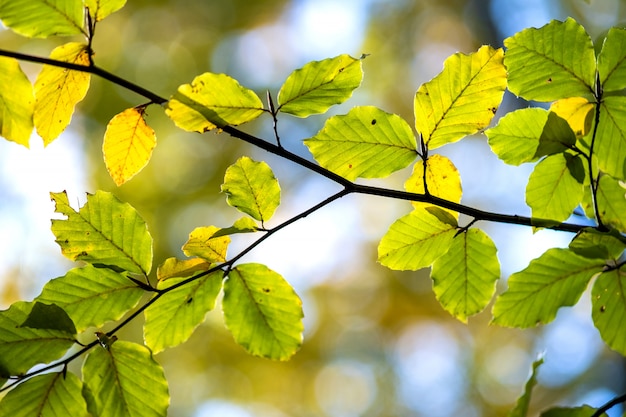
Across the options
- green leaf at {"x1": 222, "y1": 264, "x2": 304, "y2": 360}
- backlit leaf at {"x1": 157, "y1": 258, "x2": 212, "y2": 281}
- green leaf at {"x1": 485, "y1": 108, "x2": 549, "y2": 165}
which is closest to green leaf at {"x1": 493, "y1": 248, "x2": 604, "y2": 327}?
green leaf at {"x1": 485, "y1": 108, "x2": 549, "y2": 165}

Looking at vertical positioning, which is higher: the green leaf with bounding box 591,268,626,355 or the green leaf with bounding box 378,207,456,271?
the green leaf with bounding box 378,207,456,271

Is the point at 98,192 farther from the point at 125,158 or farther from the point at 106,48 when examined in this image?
the point at 106,48

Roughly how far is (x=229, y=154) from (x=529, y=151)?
497 cm

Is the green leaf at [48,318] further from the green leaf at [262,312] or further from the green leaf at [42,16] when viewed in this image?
the green leaf at [42,16]

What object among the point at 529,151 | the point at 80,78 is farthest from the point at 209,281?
the point at 529,151

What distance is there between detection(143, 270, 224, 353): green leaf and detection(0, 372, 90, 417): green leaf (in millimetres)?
97

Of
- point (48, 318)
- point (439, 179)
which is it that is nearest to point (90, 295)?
point (48, 318)

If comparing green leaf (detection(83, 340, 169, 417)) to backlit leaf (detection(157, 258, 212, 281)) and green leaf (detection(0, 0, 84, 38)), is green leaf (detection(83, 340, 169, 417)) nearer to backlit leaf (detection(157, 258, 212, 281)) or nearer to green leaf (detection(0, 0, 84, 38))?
backlit leaf (detection(157, 258, 212, 281))

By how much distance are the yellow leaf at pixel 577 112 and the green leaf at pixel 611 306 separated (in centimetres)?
18

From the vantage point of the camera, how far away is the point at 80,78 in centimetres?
63

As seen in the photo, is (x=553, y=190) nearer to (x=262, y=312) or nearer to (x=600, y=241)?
(x=600, y=241)

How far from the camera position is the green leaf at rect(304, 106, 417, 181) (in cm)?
66

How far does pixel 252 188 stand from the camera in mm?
679

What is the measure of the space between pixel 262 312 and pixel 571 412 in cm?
38
